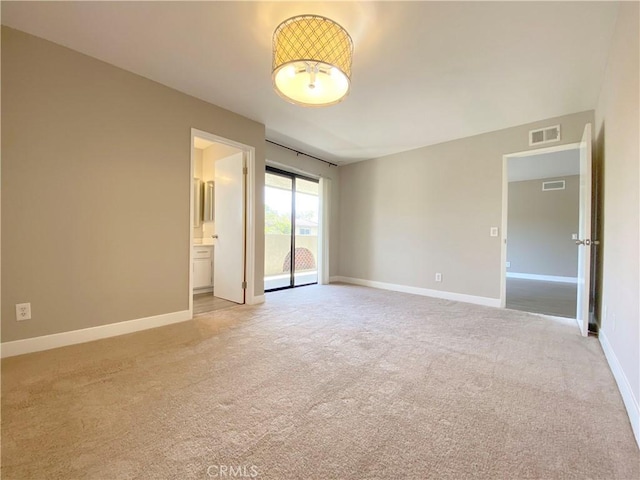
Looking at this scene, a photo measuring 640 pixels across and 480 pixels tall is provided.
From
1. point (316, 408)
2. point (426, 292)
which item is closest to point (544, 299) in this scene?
point (426, 292)

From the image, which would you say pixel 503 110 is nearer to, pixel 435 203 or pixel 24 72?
pixel 435 203

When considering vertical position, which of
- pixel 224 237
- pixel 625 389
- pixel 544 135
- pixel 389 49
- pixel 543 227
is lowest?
pixel 625 389

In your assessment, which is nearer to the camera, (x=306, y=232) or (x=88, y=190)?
(x=88, y=190)

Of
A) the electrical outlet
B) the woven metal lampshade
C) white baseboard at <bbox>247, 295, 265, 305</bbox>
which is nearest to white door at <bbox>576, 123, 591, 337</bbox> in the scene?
the woven metal lampshade

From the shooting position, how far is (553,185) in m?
6.93

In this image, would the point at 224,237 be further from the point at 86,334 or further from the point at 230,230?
the point at 86,334

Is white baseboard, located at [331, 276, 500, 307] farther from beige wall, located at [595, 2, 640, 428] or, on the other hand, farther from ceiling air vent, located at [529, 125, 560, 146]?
ceiling air vent, located at [529, 125, 560, 146]

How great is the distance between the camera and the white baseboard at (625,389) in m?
1.34

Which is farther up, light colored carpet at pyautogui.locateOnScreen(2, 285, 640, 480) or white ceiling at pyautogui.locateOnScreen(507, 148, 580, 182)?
white ceiling at pyautogui.locateOnScreen(507, 148, 580, 182)

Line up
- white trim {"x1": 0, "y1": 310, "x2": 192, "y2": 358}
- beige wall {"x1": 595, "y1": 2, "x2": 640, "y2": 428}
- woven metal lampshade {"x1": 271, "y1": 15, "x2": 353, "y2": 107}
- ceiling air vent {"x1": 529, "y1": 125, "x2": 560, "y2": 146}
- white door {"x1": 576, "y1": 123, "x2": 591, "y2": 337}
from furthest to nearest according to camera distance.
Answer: ceiling air vent {"x1": 529, "y1": 125, "x2": 560, "y2": 146}
white door {"x1": 576, "y1": 123, "x2": 591, "y2": 337}
white trim {"x1": 0, "y1": 310, "x2": 192, "y2": 358}
woven metal lampshade {"x1": 271, "y1": 15, "x2": 353, "y2": 107}
beige wall {"x1": 595, "y1": 2, "x2": 640, "y2": 428}

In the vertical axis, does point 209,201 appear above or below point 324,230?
above

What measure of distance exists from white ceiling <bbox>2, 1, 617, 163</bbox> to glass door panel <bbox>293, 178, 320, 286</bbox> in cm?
221

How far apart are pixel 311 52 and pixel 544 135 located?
134 inches

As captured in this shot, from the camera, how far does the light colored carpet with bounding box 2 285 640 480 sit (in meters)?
1.14
